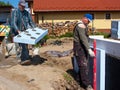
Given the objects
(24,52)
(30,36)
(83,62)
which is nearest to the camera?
(83,62)

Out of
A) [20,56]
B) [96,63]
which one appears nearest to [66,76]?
[96,63]

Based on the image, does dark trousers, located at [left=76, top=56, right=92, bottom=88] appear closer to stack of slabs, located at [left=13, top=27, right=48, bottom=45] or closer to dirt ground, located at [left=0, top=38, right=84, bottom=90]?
dirt ground, located at [left=0, top=38, right=84, bottom=90]

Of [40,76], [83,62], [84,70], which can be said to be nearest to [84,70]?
[84,70]

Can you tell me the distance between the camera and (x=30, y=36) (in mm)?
11133

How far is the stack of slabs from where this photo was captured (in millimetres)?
10968

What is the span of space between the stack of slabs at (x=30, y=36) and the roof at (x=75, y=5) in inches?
1139

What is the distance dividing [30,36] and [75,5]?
30289mm

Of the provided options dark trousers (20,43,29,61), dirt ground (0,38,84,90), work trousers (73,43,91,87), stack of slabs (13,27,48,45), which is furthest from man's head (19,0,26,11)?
work trousers (73,43,91,87)

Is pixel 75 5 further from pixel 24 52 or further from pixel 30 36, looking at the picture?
pixel 30 36

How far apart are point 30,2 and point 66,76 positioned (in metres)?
36.0

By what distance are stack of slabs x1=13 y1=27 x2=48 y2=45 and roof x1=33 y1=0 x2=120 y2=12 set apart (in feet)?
95.0

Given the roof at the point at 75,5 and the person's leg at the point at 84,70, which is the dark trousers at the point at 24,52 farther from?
the roof at the point at 75,5

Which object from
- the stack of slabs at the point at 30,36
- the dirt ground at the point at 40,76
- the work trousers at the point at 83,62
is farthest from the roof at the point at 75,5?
the work trousers at the point at 83,62

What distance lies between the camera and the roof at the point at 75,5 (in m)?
40.6
